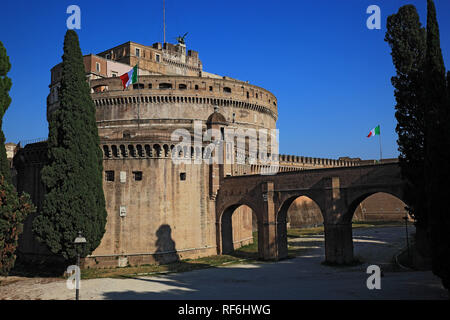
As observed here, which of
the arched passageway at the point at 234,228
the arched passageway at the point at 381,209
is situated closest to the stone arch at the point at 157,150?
the arched passageway at the point at 234,228

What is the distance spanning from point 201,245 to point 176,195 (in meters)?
5.14

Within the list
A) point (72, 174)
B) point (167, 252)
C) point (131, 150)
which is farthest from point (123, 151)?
point (167, 252)

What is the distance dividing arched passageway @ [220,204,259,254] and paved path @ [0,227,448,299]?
19.8 ft

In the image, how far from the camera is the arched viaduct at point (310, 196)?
2748 cm

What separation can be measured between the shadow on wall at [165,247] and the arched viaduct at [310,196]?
4.79 metres

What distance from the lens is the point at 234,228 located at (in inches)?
1502

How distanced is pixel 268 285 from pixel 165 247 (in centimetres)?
1236

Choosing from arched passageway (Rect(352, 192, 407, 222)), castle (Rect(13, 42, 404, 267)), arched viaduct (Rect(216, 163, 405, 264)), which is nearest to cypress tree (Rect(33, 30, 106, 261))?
castle (Rect(13, 42, 404, 267))

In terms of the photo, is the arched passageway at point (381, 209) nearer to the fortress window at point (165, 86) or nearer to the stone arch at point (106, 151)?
the fortress window at point (165, 86)

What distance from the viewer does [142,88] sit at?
167 feet

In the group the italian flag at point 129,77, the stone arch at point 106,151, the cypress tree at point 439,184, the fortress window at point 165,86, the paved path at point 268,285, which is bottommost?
the paved path at point 268,285

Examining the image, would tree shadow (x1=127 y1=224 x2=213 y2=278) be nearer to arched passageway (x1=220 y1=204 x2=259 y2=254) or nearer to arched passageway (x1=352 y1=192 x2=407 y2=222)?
arched passageway (x1=220 y1=204 x2=259 y2=254)

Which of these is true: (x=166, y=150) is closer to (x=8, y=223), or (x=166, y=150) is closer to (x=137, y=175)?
(x=137, y=175)

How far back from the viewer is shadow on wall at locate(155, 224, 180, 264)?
105 ft
